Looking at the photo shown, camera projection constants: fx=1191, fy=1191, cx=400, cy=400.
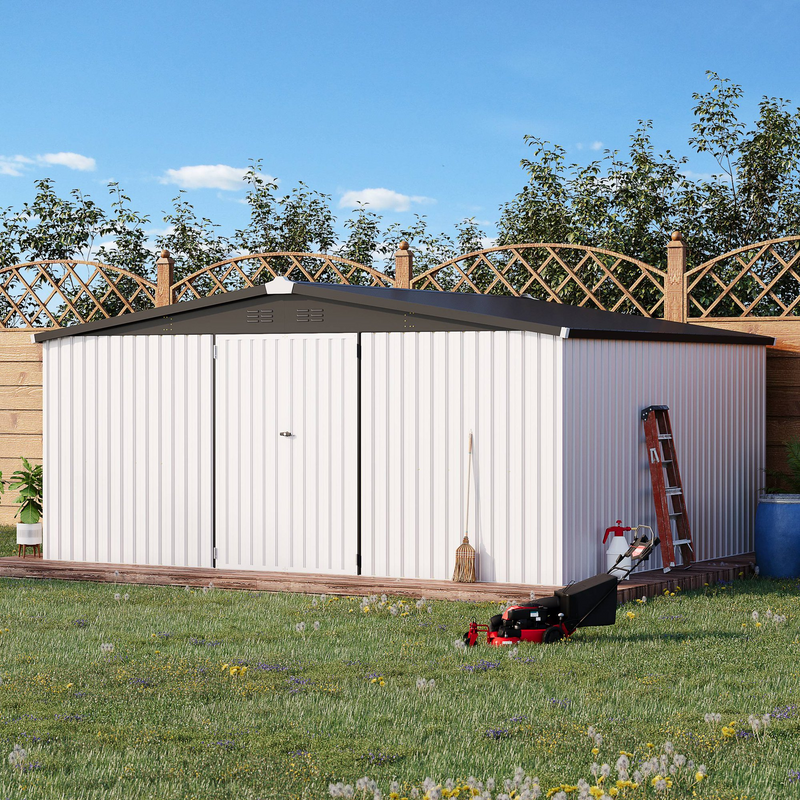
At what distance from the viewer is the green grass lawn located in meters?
4.43

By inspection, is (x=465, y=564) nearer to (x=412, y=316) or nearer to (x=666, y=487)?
(x=412, y=316)

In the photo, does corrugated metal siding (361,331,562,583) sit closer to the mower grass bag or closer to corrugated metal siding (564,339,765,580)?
corrugated metal siding (564,339,765,580)

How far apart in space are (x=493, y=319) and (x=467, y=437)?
2.96 feet

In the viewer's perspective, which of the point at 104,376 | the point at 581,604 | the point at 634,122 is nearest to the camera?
the point at 581,604

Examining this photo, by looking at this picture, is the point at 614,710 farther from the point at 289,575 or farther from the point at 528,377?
the point at 289,575

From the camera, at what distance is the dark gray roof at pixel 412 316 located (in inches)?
338

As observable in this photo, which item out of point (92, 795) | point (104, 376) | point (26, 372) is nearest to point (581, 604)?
point (92, 795)

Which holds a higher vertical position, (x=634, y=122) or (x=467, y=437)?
(x=634, y=122)

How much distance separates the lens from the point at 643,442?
937 centimetres

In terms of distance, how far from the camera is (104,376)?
983 cm

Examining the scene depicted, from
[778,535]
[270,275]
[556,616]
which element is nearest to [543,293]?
[270,275]

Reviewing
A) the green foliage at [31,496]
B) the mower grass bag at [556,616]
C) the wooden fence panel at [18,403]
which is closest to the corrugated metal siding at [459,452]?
the mower grass bag at [556,616]

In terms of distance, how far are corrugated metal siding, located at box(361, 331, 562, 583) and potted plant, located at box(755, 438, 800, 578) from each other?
7.86ft

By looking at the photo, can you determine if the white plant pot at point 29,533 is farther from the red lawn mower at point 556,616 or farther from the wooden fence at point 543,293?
the red lawn mower at point 556,616
